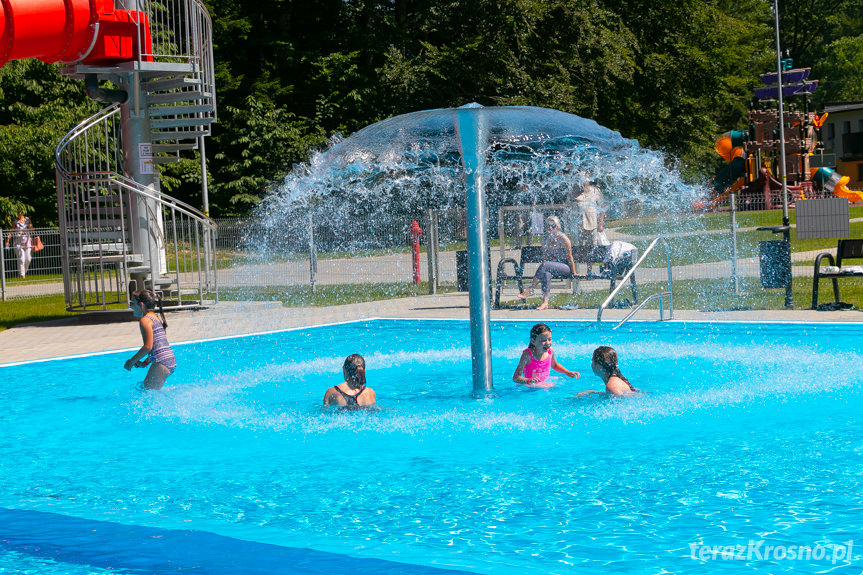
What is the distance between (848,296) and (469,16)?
29.3 meters

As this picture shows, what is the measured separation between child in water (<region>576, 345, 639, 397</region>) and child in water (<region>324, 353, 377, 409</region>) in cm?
232

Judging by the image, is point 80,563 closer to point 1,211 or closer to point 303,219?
point 303,219

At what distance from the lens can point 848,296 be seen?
17391 millimetres

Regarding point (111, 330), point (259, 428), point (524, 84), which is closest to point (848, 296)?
point (259, 428)

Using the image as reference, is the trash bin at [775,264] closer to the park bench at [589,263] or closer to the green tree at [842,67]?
the park bench at [589,263]

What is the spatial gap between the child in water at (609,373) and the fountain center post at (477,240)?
1162mm

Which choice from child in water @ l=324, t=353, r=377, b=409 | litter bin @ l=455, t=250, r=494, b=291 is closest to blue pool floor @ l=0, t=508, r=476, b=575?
child in water @ l=324, t=353, r=377, b=409

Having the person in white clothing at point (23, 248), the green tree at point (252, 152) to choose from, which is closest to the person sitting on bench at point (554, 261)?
the person in white clothing at point (23, 248)

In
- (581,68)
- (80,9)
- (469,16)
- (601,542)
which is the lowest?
(601,542)

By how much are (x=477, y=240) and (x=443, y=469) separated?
10.5 feet

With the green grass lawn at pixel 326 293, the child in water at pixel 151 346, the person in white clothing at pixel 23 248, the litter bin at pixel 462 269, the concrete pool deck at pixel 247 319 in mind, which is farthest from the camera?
the person in white clothing at pixel 23 248

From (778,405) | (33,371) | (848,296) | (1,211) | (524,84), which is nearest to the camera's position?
(778,405)

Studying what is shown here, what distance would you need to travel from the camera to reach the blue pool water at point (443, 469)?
19.1 feet

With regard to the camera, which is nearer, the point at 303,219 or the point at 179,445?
the point at 179,445
